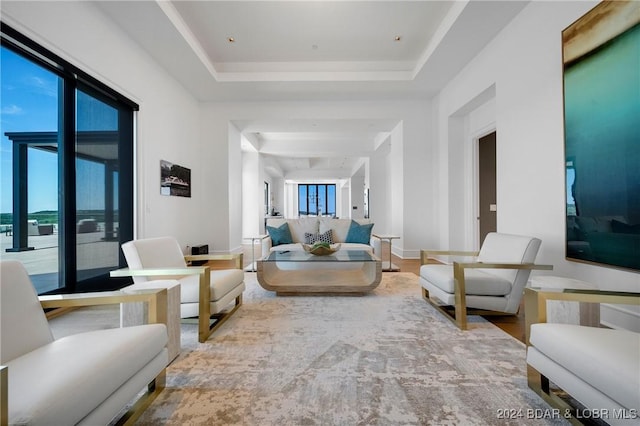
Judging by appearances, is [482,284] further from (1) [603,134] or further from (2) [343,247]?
(2) [343,247]

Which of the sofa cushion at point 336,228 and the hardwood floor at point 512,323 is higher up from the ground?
the sofa cushion at point 336,228

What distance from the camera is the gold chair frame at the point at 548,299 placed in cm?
141

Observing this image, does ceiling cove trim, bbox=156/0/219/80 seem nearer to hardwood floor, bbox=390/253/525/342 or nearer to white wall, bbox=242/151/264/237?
white wall, bbox=242/151/264/237

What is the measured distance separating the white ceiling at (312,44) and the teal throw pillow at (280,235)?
2571mm

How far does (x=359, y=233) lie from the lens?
5.02 meters

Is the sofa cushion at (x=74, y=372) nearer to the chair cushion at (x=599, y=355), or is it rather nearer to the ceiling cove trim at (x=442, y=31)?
the chair cushion at (x=599, y=355)

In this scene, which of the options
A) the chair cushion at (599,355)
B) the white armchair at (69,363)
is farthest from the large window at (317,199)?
the chair cushion at (599,355)

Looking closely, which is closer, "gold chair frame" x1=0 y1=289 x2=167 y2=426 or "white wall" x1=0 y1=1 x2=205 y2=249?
"gold chair frame" x1=0 y1=289 x2=167 y2=426

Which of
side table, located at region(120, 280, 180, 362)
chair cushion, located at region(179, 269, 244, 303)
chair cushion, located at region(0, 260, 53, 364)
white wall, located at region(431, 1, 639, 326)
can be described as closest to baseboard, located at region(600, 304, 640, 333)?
white wall, located at region(431, 1, 639, 326)

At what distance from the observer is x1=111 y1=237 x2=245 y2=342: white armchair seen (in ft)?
7.13

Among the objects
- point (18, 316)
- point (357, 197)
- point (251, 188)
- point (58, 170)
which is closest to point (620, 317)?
point (18, 316)

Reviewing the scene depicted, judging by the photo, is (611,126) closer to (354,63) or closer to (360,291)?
(360,291)

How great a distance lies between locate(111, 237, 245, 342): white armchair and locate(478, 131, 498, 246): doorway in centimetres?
437

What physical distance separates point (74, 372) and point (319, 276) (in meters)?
2.93
